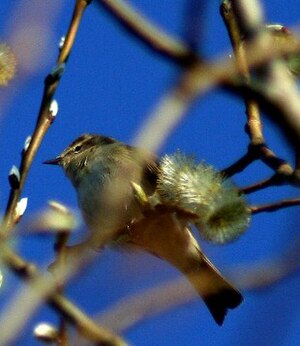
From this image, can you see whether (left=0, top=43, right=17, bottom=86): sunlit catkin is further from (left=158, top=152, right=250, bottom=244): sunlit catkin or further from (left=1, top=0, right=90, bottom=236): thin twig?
(left=158, top=152, right=250, bottom=244): sunlit catkin

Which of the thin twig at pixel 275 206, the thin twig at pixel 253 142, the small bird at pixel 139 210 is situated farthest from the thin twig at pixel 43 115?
the thin twig at pixel 275 206

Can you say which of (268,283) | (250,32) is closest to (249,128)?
(250,32)

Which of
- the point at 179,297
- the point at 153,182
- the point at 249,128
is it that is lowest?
the point at 153,182

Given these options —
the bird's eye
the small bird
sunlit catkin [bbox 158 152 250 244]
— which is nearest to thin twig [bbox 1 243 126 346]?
the small bird

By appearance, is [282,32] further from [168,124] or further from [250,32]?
[168,124]

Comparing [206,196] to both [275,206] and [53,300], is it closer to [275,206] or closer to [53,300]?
[275,206]

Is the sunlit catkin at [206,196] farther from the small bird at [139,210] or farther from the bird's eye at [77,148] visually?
the bird's eye at [77,148]

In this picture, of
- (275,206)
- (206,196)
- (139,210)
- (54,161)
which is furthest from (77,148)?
(275,206)
